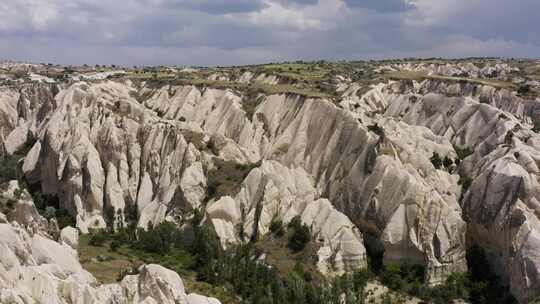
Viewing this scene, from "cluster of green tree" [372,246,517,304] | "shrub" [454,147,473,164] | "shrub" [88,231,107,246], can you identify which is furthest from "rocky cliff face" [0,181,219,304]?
"shrub" [454,147,473,164]

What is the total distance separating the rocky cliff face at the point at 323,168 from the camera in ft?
165

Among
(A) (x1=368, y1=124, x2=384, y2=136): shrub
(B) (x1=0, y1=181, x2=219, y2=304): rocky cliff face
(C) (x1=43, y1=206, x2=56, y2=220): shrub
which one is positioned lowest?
(C) (x1=43, y1=206, x2=56, y2=220): shrub

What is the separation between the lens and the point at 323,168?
64.6m

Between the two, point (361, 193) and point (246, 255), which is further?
point (361, 193)

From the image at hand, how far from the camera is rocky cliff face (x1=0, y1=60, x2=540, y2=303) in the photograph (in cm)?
5041

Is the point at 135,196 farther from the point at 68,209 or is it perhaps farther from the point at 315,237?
the point at 315,237

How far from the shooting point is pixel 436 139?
6756cm

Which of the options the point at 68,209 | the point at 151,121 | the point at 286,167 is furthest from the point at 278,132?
the point at 68,209

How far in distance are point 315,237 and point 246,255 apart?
6582mm

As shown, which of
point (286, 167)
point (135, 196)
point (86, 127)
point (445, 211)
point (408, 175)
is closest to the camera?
point (445, 211)

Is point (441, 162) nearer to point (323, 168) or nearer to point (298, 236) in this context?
point (323, 168)

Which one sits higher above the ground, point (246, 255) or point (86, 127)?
point (86, 127)

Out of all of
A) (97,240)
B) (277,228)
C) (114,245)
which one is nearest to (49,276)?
(114,245)

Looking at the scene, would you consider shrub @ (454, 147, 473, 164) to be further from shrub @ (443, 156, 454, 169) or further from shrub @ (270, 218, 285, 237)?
shrub @ (270, 218, 285, 237)
